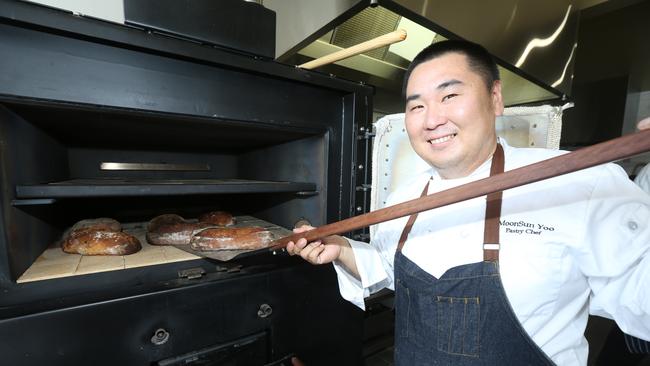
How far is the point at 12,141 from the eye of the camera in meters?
0.80

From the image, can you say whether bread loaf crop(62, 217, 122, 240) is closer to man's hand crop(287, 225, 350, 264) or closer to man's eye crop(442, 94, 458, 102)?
man's hand crop(287, 225, 350, 264)

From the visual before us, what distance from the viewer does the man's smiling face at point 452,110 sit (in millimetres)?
849

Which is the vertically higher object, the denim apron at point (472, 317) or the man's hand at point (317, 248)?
the man's hand at point (317, 248)

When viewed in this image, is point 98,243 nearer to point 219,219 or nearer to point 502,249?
point 219,219

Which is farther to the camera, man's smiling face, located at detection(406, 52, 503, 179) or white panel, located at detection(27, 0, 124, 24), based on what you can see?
white panel, located at detection(27, 0, 124, 24)

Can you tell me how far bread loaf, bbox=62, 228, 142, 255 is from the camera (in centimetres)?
107

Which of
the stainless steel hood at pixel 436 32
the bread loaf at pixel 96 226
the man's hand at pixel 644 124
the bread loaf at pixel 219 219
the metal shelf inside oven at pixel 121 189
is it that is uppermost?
the stainless steel hood at pixel 436 32

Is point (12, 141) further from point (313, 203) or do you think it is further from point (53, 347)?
point (313, 203)

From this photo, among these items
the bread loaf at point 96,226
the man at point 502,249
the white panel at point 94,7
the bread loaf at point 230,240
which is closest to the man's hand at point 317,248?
the man at point 502,249

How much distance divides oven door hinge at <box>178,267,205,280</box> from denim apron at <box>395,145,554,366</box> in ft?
2.54

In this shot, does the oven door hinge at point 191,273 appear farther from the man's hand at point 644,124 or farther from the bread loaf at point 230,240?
the man's hand at point 644,124

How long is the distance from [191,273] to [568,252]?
1216 mm

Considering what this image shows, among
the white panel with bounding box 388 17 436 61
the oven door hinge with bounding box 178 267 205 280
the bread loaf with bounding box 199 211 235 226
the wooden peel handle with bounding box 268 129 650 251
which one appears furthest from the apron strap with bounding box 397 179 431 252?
the bread loaf with bounding box 199 211 235 226

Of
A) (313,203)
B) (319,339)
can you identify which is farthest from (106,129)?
(319,339)
